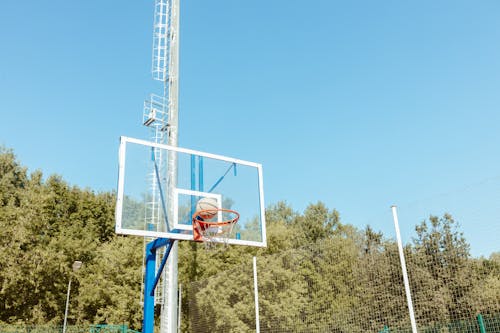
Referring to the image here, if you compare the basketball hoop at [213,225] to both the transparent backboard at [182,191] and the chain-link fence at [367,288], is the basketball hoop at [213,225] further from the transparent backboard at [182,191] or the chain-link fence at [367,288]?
the chain-link fence at [367,288]

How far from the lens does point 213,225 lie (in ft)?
24.4

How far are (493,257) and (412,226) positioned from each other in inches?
44.1

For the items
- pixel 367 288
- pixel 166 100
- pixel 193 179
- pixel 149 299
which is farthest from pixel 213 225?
pixel 166 100

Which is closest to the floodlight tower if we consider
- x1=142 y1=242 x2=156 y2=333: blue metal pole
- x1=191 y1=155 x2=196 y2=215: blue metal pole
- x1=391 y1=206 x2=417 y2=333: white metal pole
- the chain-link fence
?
the chain-link fence

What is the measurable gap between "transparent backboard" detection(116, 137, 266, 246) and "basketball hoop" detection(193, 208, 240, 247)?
0.32 feet

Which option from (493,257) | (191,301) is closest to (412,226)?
(493,257)

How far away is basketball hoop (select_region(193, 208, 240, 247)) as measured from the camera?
24.3 ft

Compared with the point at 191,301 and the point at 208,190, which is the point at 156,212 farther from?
the point at 191,301

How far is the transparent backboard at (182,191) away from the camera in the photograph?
7.04 metres

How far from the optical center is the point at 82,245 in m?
17.0

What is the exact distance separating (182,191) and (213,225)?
0.94 metres

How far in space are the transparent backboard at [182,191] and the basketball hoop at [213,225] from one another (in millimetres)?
98

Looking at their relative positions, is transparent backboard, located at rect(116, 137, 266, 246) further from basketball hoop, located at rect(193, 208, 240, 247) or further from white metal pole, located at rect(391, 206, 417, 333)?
white metal pole, located at rect(391, 206, 417, 333)

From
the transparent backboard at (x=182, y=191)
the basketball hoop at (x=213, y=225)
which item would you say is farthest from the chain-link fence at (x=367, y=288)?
the basketball hoop at (x=213, y=225)
